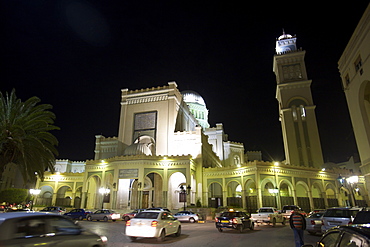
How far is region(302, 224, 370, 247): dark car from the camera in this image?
10.8 ft

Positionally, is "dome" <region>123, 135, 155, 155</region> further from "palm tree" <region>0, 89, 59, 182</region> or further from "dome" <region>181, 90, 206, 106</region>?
"dome" <region>181, 90, 206, 106</region>

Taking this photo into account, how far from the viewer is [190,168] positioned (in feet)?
103

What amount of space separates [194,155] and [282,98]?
23174 millimetres

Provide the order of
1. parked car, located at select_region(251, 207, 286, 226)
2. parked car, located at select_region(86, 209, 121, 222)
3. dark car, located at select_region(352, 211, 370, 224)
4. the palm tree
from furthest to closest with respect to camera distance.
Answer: parked car, located at select_region(86, 209, 121, 222), the palm tree, parked car, located at select_region(251, 207, 286, 226), dark car, located at select_region(352, 211, 370, 224)

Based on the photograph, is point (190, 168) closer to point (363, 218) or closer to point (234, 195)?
point (234, 195)

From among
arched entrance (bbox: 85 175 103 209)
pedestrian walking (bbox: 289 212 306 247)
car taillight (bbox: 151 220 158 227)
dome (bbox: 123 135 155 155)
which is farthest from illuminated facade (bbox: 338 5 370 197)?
arched entrance (bbox: 85 175 103 209)

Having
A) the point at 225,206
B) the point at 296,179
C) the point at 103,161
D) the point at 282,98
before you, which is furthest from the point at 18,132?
the point at 282,98

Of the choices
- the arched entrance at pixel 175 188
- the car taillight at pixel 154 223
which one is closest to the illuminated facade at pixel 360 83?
the car taillight at pixel 154 223

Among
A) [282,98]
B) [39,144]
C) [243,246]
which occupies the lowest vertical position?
[243,246]

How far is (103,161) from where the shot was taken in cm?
3266

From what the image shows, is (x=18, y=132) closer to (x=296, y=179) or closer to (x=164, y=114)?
(x=164, y=114)

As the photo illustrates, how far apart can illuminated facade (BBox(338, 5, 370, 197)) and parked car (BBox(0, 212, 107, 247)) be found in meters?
19.9

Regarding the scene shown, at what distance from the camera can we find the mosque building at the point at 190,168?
31.2m

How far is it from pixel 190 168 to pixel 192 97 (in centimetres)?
3276
